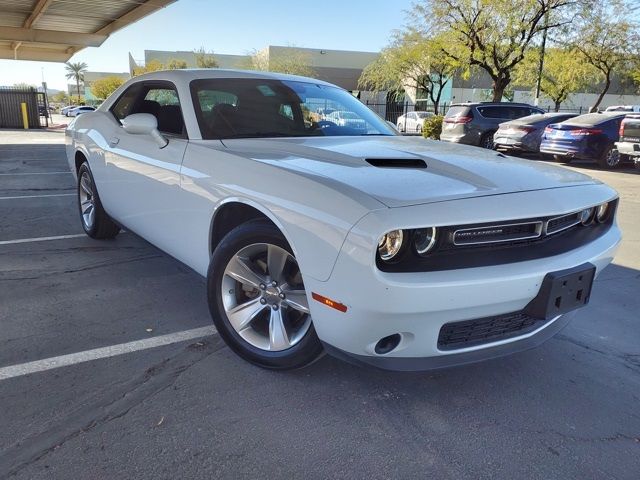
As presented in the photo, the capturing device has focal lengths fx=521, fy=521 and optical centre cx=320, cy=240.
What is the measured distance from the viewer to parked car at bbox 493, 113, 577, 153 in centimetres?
1413

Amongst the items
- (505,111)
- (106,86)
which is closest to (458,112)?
(505,111)

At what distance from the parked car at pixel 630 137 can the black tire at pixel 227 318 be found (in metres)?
11.8

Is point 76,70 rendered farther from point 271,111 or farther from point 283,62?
point 271,111

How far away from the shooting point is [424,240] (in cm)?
227

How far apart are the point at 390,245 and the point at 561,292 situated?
85 centimetres

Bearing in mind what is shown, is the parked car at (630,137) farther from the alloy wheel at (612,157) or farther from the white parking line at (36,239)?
the white parking line at (36,239)

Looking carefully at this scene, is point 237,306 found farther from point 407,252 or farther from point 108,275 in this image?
point 108,275

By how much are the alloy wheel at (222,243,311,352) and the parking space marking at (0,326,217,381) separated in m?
0.52

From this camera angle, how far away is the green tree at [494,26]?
900 inches

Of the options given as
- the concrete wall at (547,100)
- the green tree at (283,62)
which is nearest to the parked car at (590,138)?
the green tree at (283,62)

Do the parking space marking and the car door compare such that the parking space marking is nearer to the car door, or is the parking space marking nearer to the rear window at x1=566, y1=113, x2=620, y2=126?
the car door

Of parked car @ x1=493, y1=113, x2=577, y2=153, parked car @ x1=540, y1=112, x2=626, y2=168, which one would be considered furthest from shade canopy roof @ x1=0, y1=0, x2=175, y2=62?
parked car @ x1=540, y1=112, x2=626, y2=168

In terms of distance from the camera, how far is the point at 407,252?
220 centimetres

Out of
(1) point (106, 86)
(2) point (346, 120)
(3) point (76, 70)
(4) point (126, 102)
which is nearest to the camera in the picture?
(2) point (346, 120)
